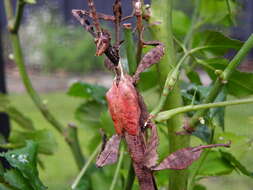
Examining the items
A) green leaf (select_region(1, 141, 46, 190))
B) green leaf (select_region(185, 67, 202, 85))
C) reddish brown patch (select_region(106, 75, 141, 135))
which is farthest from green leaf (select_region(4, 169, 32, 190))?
green leaf (select_region(185, 67, 202, 85))

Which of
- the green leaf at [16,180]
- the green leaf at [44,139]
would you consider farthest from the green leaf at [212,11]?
the green leaf at [16,180]

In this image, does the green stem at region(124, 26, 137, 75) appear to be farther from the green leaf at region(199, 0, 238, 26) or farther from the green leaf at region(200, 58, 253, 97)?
the green leaf at region(199, 0, 238, 26)

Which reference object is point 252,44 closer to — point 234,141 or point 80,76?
point 234,141

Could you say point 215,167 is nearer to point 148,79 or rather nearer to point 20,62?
point 148,79

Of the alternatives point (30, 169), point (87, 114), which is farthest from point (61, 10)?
point (30, 169)

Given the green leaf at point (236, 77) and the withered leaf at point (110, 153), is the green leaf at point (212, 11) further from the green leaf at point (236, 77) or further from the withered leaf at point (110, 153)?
the withered leaf at point (110, 153)

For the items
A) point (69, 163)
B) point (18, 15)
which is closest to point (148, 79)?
point (18, 15)
